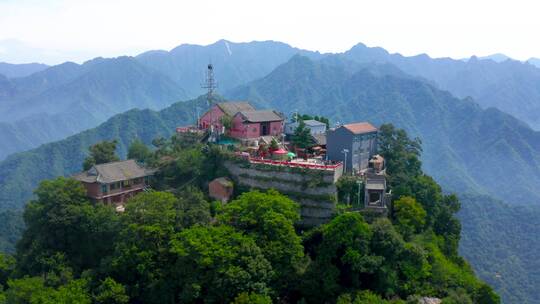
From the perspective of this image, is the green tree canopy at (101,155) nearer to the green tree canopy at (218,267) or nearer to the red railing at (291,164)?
the red railing at (291,164)

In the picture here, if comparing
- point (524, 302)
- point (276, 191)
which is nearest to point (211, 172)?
point (276, 191)

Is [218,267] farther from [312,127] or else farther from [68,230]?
[312,127]

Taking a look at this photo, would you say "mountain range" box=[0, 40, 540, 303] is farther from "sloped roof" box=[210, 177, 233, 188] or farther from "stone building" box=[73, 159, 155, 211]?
"stone building" box=[73, 159, 155, 211]

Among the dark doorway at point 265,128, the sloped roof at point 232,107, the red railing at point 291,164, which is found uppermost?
the sloped roof at point 232,107

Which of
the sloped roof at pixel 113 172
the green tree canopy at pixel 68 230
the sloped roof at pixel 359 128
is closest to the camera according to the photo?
the green tree canopy at pixel 68 230

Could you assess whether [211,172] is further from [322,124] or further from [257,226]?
[322,124]

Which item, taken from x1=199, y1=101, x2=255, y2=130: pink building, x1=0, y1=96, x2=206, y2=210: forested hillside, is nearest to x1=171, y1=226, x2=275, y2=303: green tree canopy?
x1=199, y1=101, x2=255, y2=130: pink building

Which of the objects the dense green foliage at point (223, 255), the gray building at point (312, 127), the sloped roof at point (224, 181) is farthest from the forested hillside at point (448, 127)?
the sloped roof at point (224, 181)
